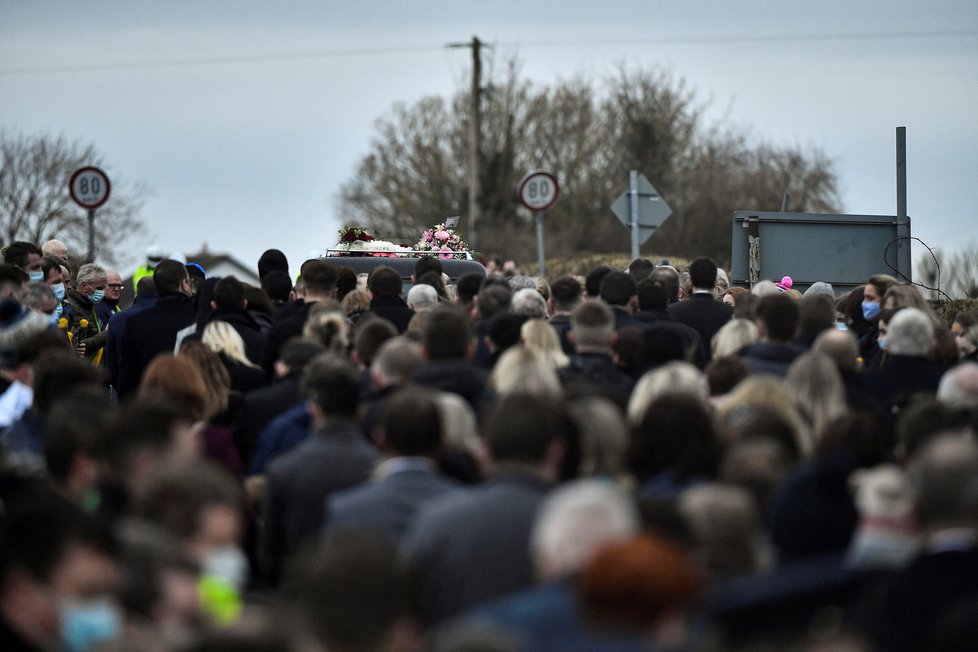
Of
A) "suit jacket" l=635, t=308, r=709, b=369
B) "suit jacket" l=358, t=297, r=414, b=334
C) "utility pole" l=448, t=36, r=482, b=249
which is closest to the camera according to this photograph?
"suit jacket" l=635, t=308, r=709, b=369

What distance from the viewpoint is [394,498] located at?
20.4ft

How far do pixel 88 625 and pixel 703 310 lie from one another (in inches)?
339

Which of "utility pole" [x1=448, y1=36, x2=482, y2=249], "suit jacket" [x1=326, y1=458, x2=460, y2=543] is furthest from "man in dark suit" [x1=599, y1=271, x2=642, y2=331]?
"utility pole" [x1=448, y1=36, x2=482, y2=249]

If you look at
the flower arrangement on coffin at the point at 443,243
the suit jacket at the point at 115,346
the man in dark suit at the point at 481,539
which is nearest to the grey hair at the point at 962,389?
the man in dark suit at the point at 481,539

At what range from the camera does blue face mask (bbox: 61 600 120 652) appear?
467 centimetres

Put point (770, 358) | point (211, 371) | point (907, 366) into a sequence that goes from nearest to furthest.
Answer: point (211, 371), point (770, 358), point (907, 366)

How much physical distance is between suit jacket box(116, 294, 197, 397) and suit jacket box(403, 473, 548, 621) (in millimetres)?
6844

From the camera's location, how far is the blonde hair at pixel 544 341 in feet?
31.6

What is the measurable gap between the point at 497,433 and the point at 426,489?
0.56m

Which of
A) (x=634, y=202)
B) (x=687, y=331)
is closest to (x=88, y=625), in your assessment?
(x=687, y=331)

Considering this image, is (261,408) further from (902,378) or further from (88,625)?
(88,625)

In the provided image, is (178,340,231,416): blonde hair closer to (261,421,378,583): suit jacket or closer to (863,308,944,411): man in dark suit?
(261,421,378,583): suit jacket

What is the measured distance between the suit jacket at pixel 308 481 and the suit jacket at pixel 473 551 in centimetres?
150

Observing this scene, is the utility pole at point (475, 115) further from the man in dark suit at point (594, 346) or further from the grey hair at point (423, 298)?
the man in dark suit at point (594, 346)
